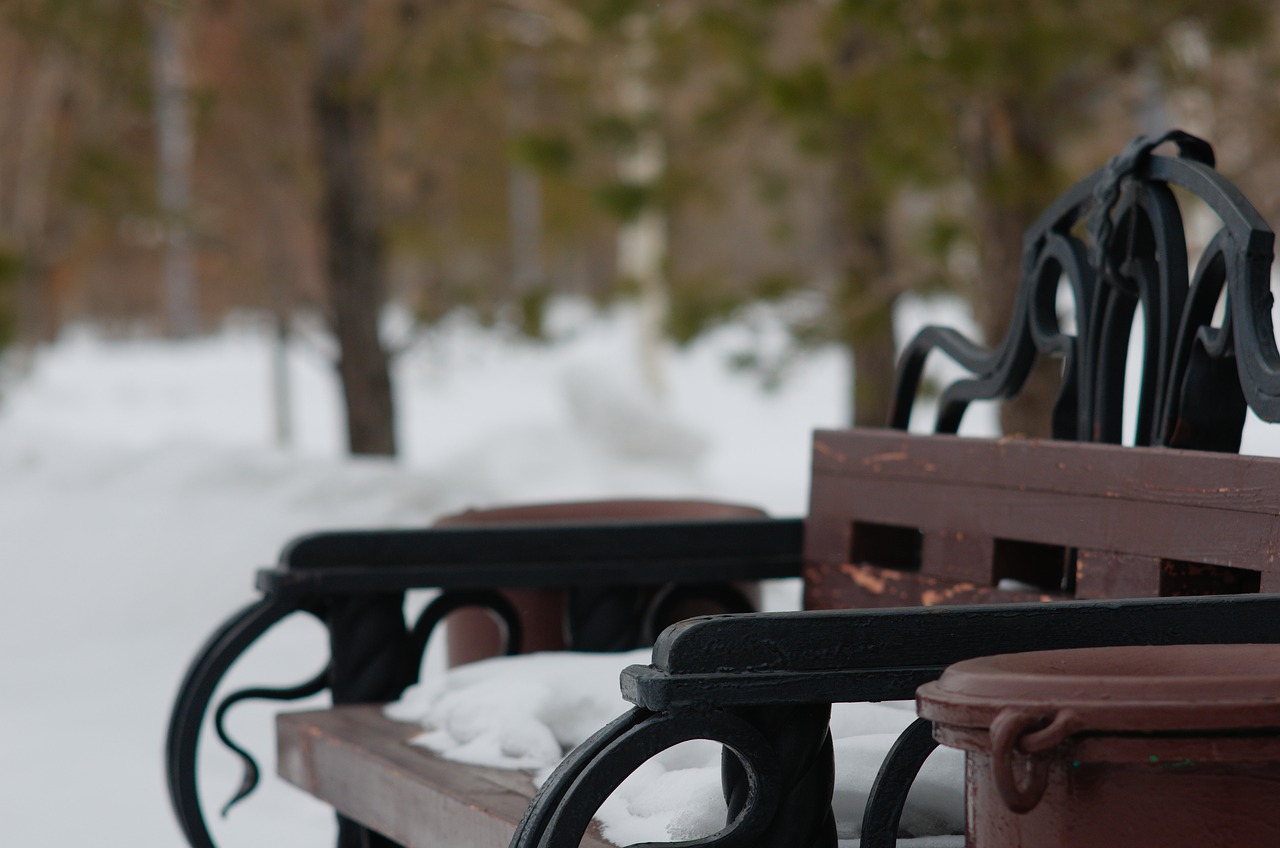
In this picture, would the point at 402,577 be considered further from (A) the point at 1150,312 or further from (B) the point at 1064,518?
(A) the point at 1150,312

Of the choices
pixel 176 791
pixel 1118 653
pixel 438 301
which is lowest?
pixel 176 791

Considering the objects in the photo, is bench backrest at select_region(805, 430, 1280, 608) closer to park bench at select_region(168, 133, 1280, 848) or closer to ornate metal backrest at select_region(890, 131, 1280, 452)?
park bench at select_region(168, 133, 1280, 848)

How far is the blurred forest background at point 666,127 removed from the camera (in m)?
5.20

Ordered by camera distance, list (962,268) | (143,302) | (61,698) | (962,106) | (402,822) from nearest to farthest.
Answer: (402,822), (61,698), (962,106), (962,268), (143,302)

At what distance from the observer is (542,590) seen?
7.97 feet

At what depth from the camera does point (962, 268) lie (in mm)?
6848

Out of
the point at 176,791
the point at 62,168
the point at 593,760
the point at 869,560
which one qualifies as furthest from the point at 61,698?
the point at 62,168

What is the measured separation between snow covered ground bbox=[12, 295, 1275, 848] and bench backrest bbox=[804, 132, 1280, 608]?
1.63m

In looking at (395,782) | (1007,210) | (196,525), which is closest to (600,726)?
(395,782)

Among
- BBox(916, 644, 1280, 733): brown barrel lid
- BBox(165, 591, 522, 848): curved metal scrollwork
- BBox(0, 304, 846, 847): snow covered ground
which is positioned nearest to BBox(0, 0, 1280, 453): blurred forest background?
BBox(0, 304, 846, 847): snow covered ground

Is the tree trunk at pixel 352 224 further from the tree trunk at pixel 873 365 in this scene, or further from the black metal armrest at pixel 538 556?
the black metal armrest at pixel 538 556

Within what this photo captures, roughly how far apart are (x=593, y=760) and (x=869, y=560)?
1040mm

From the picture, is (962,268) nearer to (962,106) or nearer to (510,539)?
(962,106)

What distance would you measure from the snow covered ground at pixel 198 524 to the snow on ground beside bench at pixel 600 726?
144cm
